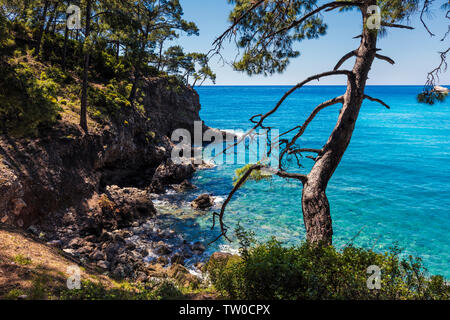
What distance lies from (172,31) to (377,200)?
97.7 ft

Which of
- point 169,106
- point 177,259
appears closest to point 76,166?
point 177,259

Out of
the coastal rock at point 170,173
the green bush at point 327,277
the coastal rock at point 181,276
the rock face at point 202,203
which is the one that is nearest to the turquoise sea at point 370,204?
the rock face at point 202,203

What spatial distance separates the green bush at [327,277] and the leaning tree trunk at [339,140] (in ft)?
2.56

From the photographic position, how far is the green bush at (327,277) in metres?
3.96

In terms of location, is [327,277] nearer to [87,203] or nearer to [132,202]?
[87,203]

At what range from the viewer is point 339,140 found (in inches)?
218

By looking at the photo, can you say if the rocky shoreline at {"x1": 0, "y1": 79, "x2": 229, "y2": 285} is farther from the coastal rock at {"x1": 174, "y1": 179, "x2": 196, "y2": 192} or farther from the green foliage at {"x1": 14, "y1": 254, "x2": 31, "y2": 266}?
the green foliage at {"x1": 14, "y1": 254, "x2": 31, "y2": 266}

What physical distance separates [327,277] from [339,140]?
2842 mm

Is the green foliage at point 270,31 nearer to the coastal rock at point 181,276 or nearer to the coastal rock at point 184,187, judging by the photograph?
the coastal rock at point 181,276

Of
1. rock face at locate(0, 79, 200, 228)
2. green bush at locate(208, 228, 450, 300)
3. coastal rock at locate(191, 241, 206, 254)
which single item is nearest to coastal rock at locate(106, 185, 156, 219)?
rock face at locate(0, 79, 200, 228)

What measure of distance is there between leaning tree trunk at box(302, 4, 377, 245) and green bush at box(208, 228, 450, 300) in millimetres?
779

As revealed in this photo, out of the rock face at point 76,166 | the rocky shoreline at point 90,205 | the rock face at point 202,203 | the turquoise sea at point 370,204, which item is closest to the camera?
the rocky shoreline at point 90,205

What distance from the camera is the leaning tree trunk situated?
207 inches
